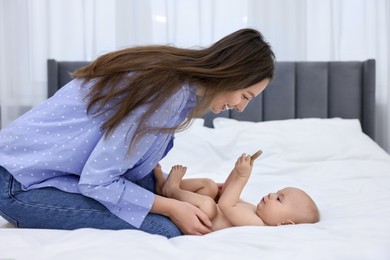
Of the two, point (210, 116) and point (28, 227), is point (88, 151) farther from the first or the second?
point (210, 116)

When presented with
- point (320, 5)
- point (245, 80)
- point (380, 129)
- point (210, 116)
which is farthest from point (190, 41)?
point (245, 80)

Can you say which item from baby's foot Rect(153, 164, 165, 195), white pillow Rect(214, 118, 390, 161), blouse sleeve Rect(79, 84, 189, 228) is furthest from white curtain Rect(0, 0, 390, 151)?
blouse sleeve Rect(79, 84, 189, 228)

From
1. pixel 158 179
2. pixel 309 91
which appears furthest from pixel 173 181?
pixel 309 91

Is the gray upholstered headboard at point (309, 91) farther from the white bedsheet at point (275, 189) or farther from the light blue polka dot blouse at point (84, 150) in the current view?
the light blue polka dot blouse at point (84, 150)

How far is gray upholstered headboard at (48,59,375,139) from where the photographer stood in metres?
2.57

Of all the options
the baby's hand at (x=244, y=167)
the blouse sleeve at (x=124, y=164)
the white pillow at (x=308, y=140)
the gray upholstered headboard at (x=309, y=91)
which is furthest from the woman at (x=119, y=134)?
the gray upholstered headboard at (x=309, y=91)

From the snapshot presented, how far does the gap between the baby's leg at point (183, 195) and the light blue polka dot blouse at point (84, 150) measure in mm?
136

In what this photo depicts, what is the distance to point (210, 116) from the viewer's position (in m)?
2.55

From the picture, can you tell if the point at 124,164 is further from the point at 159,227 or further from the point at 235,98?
the point at 235,98

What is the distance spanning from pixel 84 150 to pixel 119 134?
114 millimetres

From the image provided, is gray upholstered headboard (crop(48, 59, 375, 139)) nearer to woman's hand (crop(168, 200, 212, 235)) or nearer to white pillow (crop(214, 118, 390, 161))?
white pillow (crop(214, 118, 390, 161))

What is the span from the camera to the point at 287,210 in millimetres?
1226

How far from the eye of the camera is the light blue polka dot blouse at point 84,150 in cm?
106

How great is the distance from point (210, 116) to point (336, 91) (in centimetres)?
72
